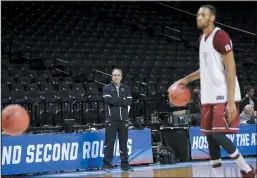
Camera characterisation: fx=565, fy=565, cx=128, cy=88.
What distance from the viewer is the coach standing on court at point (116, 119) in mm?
10180

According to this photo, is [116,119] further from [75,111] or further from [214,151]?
[75,111]

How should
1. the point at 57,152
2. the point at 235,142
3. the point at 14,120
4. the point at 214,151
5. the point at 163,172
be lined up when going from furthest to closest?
the point at 235,142, the point at 57,152, the point at 163,172, the point at 14,120, the point at 214,151

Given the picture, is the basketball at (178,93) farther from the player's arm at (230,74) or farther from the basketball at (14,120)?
the basketball at (14,120)

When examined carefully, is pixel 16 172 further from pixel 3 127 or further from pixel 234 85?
pixel 234 85

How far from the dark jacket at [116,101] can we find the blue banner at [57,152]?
620mm

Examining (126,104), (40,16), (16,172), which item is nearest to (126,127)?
(126,104)

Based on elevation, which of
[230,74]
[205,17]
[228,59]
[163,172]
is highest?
[205,17]

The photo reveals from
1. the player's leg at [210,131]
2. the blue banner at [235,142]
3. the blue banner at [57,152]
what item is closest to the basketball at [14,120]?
the blue banner at [57,152]

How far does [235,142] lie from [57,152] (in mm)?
4121

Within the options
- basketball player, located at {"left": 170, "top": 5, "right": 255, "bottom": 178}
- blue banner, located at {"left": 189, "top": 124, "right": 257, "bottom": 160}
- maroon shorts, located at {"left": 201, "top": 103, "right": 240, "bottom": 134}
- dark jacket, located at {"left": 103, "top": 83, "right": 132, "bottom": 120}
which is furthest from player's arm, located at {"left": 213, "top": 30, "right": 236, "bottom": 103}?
blue banner, located at {"left": 189, "top": 124, "right": 257, "bottom": 160}

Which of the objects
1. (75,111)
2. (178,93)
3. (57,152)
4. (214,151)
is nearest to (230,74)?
(214,151)

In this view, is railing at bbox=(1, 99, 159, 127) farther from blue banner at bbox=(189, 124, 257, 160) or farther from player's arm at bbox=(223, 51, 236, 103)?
player's arm at bbox=(223, 51, 236, 103)

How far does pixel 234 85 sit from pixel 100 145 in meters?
5.08

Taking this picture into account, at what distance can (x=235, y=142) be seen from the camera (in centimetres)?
1213
